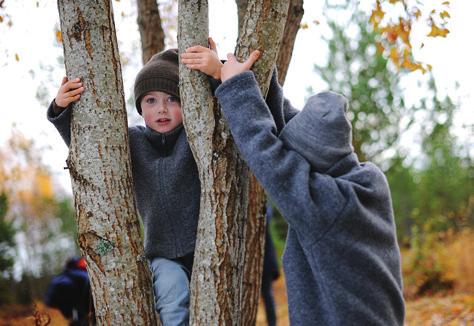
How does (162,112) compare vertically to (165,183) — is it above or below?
above

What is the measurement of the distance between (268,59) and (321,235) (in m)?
0.75

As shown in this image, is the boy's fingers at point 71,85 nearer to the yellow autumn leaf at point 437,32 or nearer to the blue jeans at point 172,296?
the blue jeans at point 172,296

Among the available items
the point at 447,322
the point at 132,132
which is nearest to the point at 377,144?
the point at 447,322

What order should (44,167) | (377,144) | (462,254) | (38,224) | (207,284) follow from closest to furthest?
(207,284) < (462,254) < (377,144) < (38,224) < (44,167)

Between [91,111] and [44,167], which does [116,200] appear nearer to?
[91,111]

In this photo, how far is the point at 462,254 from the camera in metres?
9.52

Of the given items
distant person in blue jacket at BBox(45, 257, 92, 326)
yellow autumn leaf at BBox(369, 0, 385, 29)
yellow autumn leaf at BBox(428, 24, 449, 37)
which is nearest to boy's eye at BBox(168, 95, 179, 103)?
distant person in blue jacket at BBox(45, 257, 92, 326)

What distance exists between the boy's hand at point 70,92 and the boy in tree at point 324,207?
0.59 metres

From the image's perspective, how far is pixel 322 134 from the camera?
1692 millimetres

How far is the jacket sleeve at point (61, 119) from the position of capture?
6.88 ft

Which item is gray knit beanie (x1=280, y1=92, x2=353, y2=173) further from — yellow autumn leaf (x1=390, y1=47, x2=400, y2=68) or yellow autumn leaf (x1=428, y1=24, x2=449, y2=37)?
yellow autumn leaf (x1=390, y1=47, x2=400, y2=68)

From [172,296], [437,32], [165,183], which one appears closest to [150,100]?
[165,183]

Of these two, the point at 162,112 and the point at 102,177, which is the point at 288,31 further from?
the point at 102,177

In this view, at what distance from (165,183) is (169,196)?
0.06m
